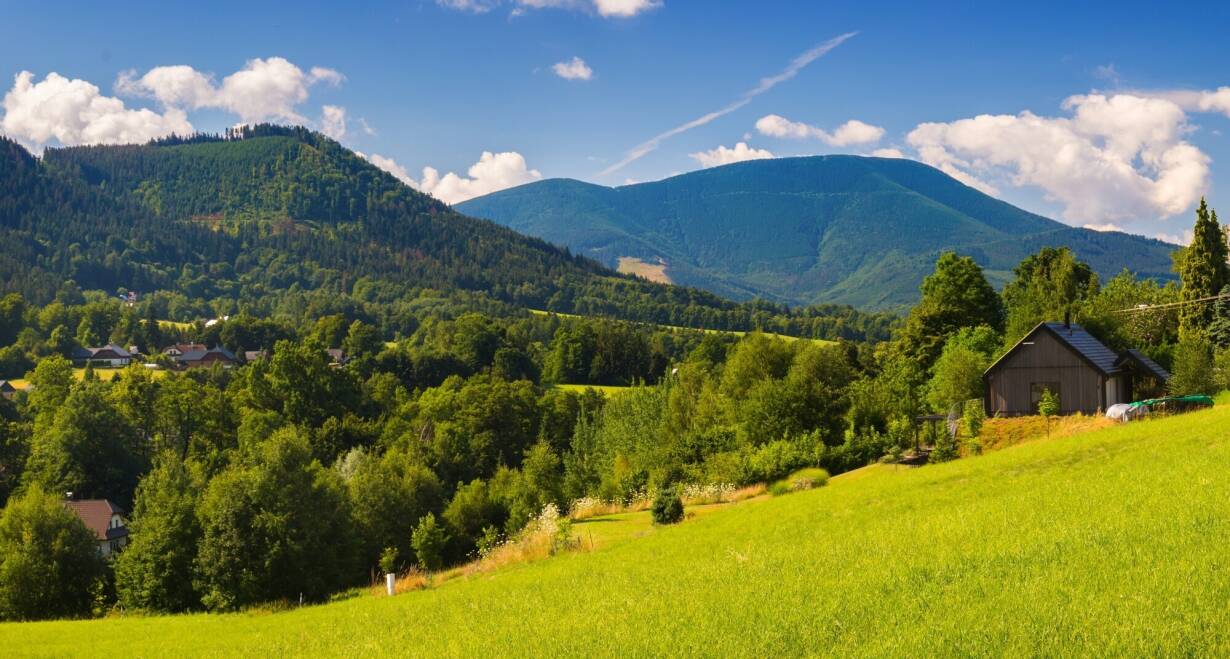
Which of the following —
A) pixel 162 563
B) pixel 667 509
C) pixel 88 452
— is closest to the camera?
pixel 667 509

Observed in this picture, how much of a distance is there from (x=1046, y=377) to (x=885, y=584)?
3392 centimetres

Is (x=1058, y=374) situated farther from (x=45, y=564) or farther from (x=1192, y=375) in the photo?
(x=45, y=564)

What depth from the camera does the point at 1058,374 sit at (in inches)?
1677

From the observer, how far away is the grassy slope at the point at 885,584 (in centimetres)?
1058

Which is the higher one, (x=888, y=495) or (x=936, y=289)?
(x=936, y=289)

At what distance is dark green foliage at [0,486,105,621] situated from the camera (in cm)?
3694

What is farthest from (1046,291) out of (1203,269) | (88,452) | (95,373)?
(95,373)

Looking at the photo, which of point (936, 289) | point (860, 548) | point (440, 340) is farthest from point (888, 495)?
point (440, 340)

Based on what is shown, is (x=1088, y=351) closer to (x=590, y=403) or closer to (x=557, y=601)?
(x=557, y=601)

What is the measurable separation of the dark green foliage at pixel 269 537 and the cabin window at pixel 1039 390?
33172mm

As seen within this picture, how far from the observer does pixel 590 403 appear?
103 meters

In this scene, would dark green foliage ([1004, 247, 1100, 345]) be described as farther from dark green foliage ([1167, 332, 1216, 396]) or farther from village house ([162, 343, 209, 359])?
village house ([162, 343, 209, 359])

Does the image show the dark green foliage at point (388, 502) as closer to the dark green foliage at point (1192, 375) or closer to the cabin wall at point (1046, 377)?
the cabin wall at point (1046, 377)

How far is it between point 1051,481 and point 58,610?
3898 centimetres
